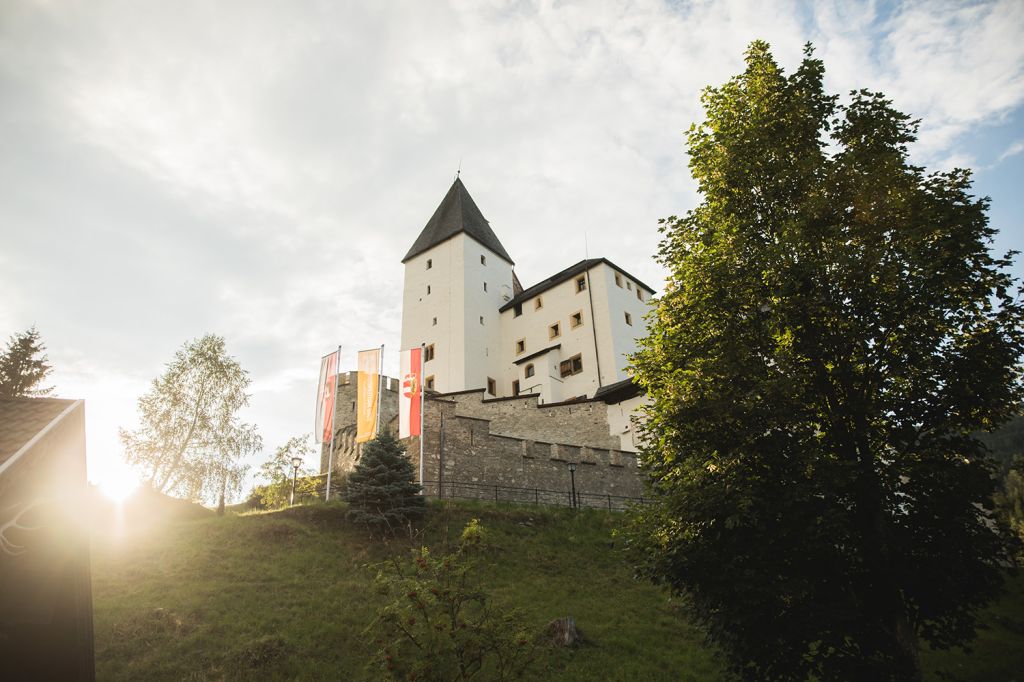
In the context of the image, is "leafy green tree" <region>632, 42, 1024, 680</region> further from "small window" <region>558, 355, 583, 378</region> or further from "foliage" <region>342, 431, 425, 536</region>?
"small window" <region>558, 355, 583, 378</region>

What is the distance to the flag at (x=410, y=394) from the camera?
2345cm

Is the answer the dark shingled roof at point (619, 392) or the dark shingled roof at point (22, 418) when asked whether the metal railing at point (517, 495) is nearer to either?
the dark shingled roof at point (619, 392)

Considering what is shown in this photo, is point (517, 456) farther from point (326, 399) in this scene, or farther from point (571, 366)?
point (571, 366)

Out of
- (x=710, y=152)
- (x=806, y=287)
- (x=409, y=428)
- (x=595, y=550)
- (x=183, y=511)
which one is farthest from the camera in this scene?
(x=409, y=428)

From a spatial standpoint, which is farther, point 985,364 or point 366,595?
point 366,595

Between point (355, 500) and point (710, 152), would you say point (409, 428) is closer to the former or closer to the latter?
point (355, 500)

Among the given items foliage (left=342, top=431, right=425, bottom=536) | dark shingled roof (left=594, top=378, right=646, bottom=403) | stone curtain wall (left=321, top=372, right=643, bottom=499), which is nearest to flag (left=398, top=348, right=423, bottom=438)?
stone curtain wall (left=321, top=372, right=643, bottom=499)

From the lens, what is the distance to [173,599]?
13.7m

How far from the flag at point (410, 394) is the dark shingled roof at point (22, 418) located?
20.2m

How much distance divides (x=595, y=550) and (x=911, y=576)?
1212cm

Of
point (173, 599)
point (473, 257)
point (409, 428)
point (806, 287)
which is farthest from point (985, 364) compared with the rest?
point (473, 257)

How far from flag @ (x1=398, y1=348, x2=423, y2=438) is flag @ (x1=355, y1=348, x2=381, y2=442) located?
44.5 inches

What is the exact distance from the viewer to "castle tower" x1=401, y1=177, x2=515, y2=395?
39344mm

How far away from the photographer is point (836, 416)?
8836 millimetres
